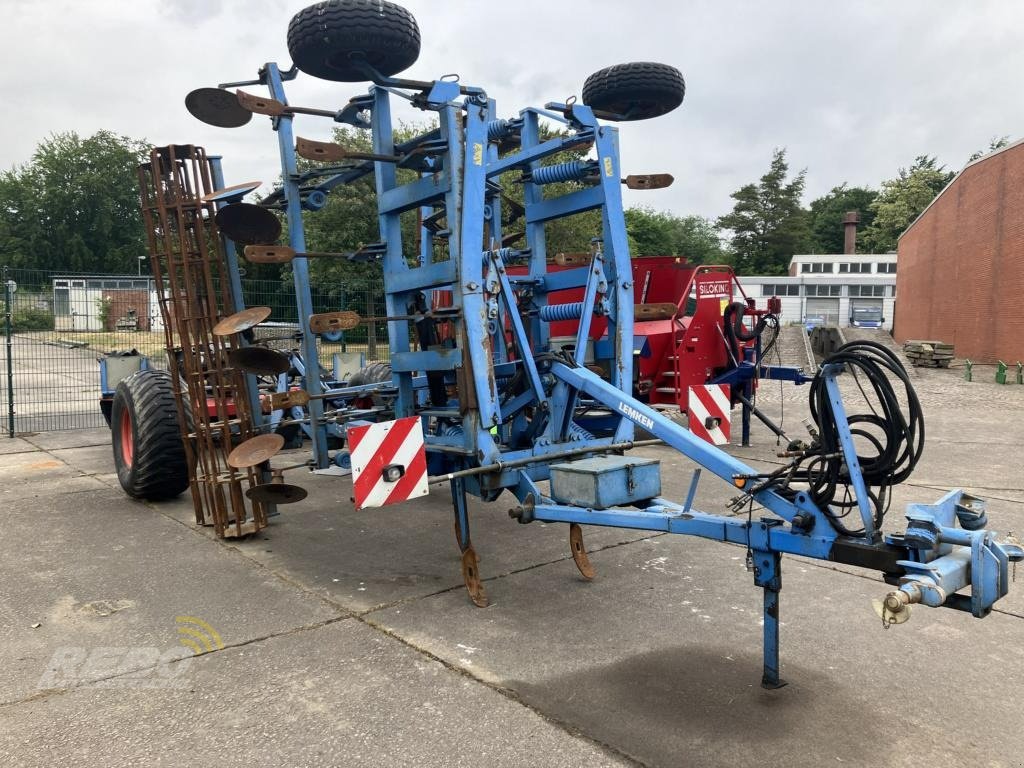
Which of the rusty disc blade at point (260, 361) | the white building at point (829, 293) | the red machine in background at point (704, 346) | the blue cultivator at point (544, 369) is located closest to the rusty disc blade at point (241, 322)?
the rusty disc blade at point (260, 361)

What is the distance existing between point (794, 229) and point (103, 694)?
69.7 metres

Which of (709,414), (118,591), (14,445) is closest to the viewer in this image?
(118,591)

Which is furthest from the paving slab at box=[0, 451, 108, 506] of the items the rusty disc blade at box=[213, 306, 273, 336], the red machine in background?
the red machine in background

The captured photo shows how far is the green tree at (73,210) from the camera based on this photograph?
63.3m

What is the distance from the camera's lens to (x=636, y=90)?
204 inches

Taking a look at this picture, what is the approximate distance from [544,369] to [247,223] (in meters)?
2.34

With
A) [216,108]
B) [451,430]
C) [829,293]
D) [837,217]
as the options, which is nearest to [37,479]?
[216,108]

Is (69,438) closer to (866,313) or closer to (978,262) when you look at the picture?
(978,262)

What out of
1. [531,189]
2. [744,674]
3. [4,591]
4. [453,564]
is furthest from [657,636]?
→ [4,591]

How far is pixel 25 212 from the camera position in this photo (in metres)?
63.8

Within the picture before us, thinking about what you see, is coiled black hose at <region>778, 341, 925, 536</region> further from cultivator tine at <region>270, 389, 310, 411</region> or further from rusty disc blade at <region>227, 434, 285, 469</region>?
rusty disc blade at <region>227, 434, 285, 469</region>

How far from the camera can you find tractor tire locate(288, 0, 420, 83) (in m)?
4.04

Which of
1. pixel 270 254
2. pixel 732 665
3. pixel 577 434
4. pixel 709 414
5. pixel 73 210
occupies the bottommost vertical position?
pixel 732 665

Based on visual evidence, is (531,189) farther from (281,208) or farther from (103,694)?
→ (103,694)
